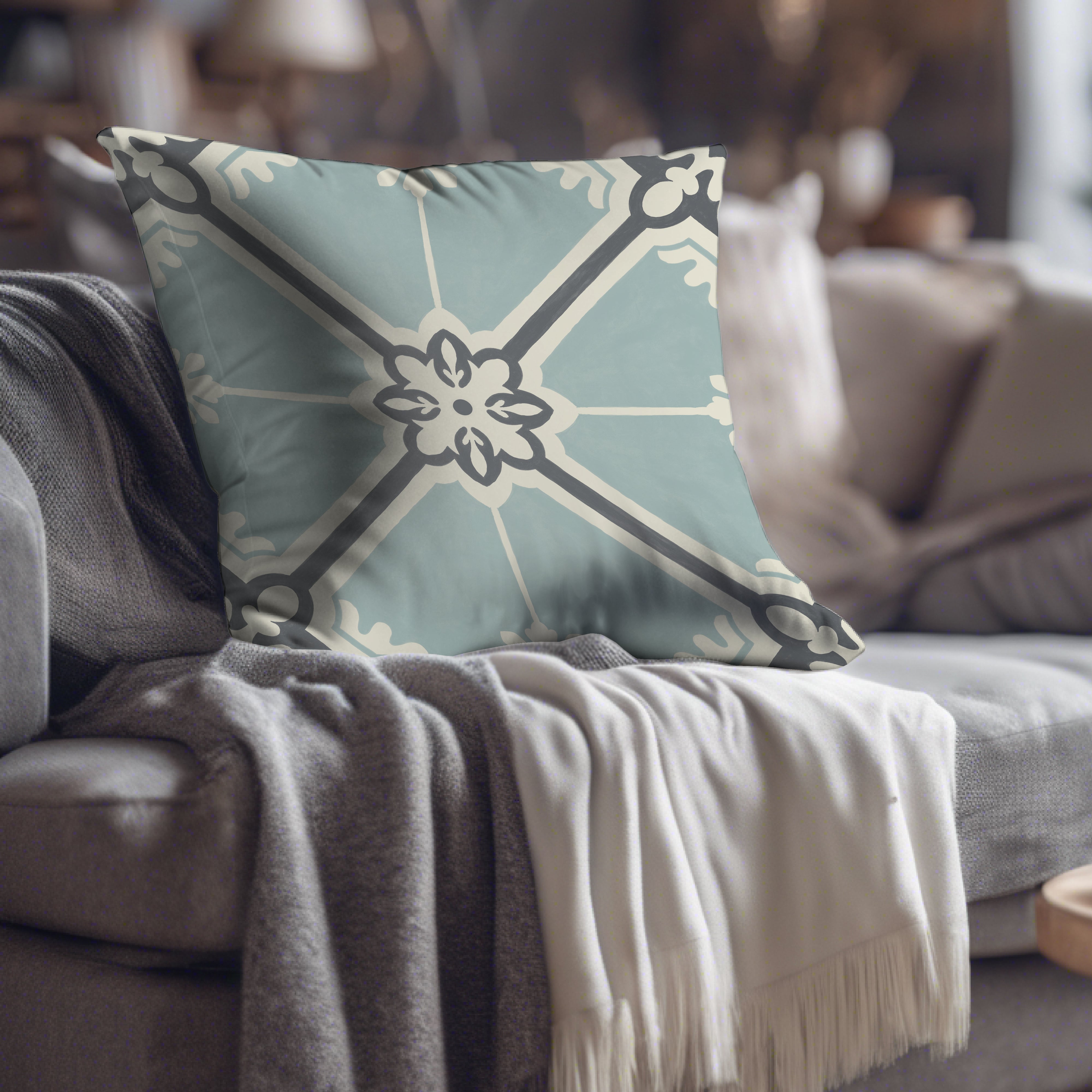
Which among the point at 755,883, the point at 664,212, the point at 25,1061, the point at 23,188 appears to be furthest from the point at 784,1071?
the point at 23,188

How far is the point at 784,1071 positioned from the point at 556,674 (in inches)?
12.5

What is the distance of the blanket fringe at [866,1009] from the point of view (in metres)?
0.77

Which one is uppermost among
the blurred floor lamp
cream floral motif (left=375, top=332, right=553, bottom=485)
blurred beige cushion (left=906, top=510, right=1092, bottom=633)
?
the blurred floor lamp

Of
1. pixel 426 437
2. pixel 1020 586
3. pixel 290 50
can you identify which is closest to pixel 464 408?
pixel 426 437

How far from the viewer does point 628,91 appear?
3.52 metres

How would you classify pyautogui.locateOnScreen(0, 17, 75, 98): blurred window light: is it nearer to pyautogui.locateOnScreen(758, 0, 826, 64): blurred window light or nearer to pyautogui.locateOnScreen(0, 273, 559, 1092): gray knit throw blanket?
pyautogui.locateOnScreen(0, 273, 559, 1092): gray knit throw blanket

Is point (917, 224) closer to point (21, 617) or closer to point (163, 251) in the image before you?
point (163, 251)

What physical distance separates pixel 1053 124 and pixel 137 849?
322cm

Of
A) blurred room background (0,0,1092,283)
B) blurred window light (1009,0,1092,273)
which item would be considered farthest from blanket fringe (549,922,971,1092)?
blurred window light (1009,0,1092,273)

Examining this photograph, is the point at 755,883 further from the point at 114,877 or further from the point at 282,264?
the point at 282,264

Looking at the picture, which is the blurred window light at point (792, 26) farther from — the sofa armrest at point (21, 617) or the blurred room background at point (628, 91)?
the sofa armrest at point (21, 617)

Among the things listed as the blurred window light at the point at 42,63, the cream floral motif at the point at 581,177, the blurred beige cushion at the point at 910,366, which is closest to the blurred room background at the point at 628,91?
the blurred window light at the point at 42,63

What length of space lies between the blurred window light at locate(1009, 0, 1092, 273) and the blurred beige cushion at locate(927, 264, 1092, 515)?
1.94 meters

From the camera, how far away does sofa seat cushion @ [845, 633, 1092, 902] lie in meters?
0.90
